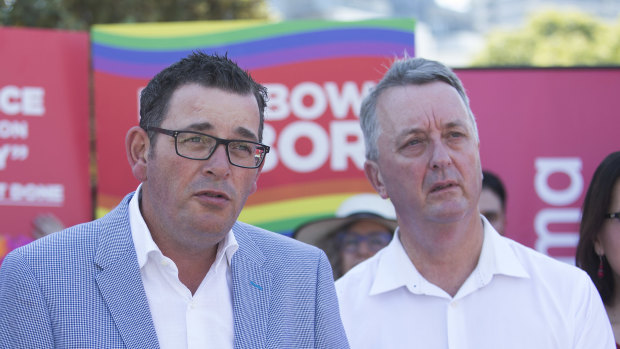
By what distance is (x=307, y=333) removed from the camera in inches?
76.8

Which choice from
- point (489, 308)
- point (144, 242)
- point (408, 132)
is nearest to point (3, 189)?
point (144, 242)

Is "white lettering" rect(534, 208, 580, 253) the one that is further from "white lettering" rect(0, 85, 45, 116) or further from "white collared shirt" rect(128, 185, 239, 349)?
"white lettering" rect(0, 85, 45, 116)

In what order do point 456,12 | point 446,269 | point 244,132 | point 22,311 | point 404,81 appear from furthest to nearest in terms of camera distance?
point 456,12 < point 404,81 < point 446,269 < point 244,132 < point 22,311

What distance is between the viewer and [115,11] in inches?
308

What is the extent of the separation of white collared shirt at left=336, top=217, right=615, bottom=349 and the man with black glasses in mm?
402

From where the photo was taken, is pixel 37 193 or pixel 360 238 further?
pixel 37 193

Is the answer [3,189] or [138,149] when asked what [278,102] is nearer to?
[3,189]

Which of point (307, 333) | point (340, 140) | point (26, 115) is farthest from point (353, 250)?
point (26, 115)

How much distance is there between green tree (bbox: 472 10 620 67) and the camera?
2281 centimetres

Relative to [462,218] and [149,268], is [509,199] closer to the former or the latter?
[462,218]

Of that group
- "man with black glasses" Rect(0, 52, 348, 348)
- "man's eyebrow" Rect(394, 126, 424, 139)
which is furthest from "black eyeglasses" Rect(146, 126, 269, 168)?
"man's eyebrow" Rect(394, 126, 424, 139)

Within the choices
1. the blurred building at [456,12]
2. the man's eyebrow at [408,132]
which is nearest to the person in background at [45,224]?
the man's eyebrow at [408,132]

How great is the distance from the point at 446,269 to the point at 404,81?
0.73 m

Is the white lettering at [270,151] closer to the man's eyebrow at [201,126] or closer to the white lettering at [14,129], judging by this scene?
the white lettering at [14,129]
